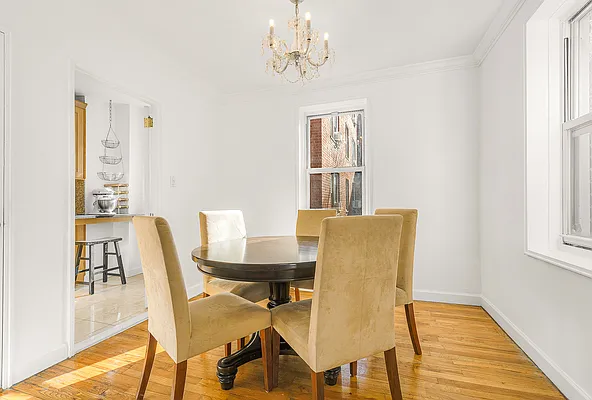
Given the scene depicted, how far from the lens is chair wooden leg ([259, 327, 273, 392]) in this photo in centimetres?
177

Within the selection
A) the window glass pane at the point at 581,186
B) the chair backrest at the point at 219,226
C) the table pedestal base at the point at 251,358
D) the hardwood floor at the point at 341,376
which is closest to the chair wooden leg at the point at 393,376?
the hardwood floor at the point at 341,376

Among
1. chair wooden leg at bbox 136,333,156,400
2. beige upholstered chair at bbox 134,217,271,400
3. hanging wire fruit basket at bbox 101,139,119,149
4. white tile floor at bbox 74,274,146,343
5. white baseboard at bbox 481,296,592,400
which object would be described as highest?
hanging wire fruit basket at bbox 101,139,119,149

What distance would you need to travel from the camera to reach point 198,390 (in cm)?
183

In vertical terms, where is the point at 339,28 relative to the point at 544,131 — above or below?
above

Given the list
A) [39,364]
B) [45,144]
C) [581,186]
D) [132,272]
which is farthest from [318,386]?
[132,272]

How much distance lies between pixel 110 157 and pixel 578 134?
4.92m

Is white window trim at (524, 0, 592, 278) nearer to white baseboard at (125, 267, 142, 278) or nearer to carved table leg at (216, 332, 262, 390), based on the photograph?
carved table leg at (216, 332, 262, 390)

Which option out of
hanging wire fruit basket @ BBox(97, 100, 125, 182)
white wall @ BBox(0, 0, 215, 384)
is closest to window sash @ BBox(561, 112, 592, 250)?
white wall @ BBox(0, 0, 215, 384)

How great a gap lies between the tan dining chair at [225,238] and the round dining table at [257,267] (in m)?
0.19

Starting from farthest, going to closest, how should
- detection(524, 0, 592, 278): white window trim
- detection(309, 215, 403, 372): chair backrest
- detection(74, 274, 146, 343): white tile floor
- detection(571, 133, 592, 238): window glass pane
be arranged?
detection(74, 274, 146, 343): white tile floor, detection(524, 0, 592, 278): white window trim, detection(571, 133, 592, 238): window glass pane, detection(309, 215, 403, 372): chair backrest

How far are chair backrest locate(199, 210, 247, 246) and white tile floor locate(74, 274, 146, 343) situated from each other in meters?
1.17

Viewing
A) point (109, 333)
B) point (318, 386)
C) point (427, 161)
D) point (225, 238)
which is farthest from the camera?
point (427, 161)

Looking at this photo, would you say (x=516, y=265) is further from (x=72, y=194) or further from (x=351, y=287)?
(x=72, y=194)

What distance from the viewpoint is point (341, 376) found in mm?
1981
